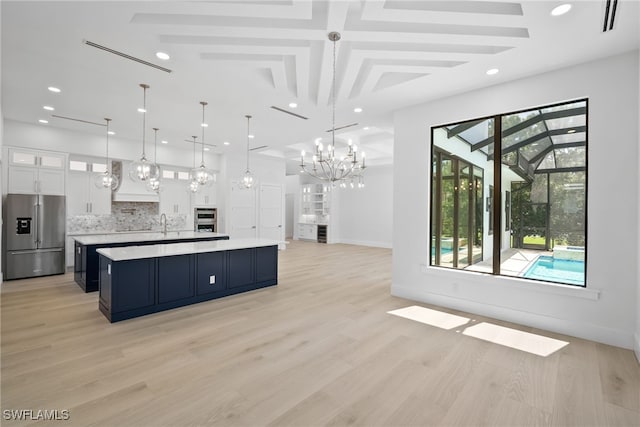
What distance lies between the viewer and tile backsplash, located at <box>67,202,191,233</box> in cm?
704

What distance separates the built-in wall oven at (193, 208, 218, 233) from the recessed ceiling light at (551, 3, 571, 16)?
868cm

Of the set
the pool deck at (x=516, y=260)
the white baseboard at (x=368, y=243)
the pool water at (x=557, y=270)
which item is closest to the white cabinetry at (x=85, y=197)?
the pool deck at (x=516, y=260)

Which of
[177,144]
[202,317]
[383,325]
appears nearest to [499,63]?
[383,325]

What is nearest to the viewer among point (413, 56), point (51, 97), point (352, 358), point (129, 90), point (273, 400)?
point (273, 400)

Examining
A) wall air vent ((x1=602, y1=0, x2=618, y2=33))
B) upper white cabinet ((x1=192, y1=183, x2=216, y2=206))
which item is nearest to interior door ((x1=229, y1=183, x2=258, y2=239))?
upper white cabinet ((x1=192, y1=183, x2=216, y2=206))

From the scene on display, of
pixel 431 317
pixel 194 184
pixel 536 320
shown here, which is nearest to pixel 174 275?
pixel 194 184

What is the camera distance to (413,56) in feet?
11.0

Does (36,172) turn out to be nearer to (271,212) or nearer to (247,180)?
(247,180)

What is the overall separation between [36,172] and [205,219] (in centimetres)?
397

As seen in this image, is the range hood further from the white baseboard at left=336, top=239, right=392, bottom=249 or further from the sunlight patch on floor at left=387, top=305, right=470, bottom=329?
the white baseboard at left=336, top=239, right=392, bottom=249

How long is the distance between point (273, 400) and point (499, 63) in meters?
4.10

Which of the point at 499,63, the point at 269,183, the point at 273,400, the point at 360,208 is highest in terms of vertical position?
the point at 499,63

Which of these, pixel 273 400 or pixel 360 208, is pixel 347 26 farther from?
pixel 360 208

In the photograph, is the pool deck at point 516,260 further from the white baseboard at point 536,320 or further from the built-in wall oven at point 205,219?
the built-in wall oven at point 205,219
